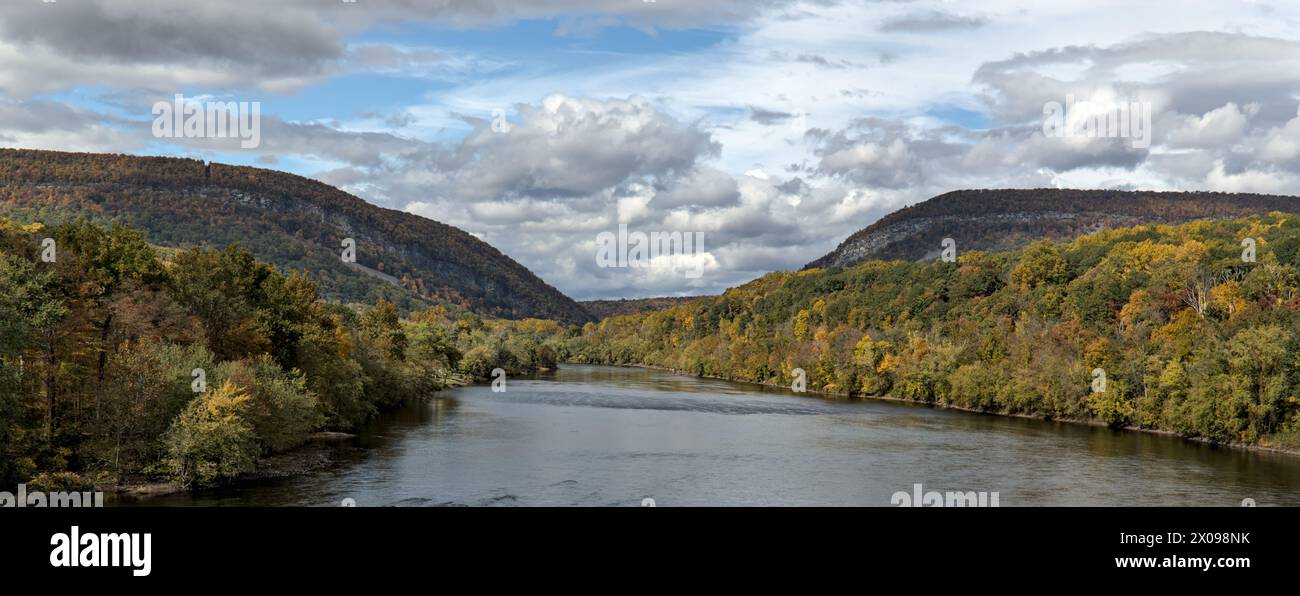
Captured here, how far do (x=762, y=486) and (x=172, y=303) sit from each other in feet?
104

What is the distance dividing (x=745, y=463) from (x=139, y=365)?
30.2m

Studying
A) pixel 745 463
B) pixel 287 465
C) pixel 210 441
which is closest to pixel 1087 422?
pixel 745 463

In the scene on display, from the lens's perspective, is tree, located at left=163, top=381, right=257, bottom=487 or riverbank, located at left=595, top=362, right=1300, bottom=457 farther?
riverbank, located at left=595, top=362, right=1300, bottom=457

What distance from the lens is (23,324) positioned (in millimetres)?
36281

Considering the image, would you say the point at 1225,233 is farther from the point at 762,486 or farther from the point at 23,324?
the point at 23,324

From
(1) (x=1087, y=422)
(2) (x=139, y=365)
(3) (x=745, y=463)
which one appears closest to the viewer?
(2) (x=139, y=365)

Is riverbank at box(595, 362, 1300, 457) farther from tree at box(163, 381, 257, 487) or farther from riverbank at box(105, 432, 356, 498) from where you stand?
tree at box(163, 381, 257, 487)

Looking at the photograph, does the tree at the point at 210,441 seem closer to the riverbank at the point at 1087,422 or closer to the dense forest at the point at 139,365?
the dense forest at the point at 139,365

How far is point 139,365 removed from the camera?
139 feet

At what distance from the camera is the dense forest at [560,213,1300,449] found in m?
66.9

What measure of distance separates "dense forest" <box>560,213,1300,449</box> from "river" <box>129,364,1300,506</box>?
3494 millimetres

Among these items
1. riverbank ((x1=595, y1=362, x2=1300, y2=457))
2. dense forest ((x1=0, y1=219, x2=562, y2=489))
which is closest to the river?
riverbank ((x1=595, y1=362, x2=1300, y2=457))

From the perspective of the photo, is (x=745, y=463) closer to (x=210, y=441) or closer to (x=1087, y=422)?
(x=210, y=441)
